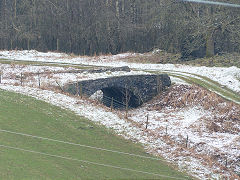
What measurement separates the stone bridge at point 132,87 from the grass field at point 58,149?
7037 mm

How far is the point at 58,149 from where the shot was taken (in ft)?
55.6

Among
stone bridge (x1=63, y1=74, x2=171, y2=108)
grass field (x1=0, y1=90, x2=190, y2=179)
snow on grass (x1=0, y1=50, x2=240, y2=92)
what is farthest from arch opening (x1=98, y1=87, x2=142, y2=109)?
grass field (x1=0, y1=90, x2=190, y2=179)

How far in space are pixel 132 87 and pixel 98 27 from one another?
24.6 m

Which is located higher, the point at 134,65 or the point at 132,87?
the point at 134,65

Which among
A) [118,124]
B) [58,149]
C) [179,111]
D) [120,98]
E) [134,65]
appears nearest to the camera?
[58,149]

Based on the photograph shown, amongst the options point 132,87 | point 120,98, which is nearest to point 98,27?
point 120,98

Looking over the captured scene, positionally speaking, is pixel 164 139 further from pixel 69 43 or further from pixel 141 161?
pixel 69 43

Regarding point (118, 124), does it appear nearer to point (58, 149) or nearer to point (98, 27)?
point (58, 149)

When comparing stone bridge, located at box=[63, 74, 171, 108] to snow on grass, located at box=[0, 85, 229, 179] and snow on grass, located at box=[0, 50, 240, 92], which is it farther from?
snow on grass, located at box=[0, 50, 240, 92]

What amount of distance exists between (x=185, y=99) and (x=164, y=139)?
888cm

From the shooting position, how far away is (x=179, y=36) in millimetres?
44188

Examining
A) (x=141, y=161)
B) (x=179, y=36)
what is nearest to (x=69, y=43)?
(x=179, y=36)

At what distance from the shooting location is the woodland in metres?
44.4

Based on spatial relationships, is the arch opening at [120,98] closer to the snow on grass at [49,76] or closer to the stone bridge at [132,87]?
the stone bridge at [132,87]
